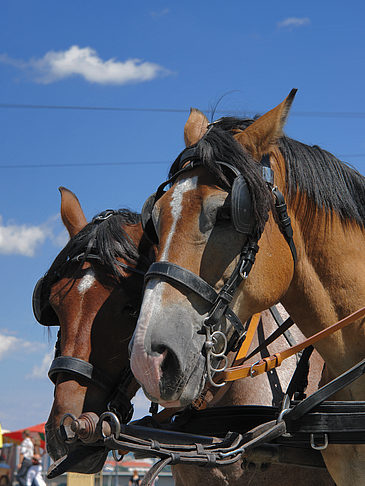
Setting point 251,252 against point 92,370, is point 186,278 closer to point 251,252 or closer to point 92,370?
point 251,252

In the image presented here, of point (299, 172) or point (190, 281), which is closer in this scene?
point (190, 281)

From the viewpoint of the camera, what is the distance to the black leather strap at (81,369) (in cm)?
321

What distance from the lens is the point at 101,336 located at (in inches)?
131

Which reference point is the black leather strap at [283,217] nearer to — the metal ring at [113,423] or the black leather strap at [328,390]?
the black leather strap at [328,390]

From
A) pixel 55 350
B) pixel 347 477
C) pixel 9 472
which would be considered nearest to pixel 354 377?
pixel 347 477

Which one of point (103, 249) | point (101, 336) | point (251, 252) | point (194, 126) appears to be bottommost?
point (251, 252)

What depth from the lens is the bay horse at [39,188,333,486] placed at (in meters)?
3.22

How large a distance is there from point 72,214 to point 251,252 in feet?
6.69

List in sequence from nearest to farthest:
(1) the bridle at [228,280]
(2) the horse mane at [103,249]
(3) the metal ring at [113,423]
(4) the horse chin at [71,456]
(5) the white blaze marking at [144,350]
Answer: (5) the white blaze marking at [144,350], (1) the bridle at [228,280], (3) the metal ring at [113,423], (4) the horse chin at [71,456], (2) the horse mane at [103,249]

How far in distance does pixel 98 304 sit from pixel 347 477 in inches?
58.7

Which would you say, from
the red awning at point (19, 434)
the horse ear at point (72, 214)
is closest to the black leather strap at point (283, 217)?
the horse ear at point (72, 214)

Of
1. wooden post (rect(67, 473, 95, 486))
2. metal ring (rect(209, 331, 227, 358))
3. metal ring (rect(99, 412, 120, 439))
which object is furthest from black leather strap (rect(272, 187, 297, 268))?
wooden post (rect(67, 473, 95, 486))

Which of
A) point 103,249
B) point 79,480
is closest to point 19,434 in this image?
point 79,480

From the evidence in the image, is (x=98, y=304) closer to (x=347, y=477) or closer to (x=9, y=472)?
(x=347, y=477)
